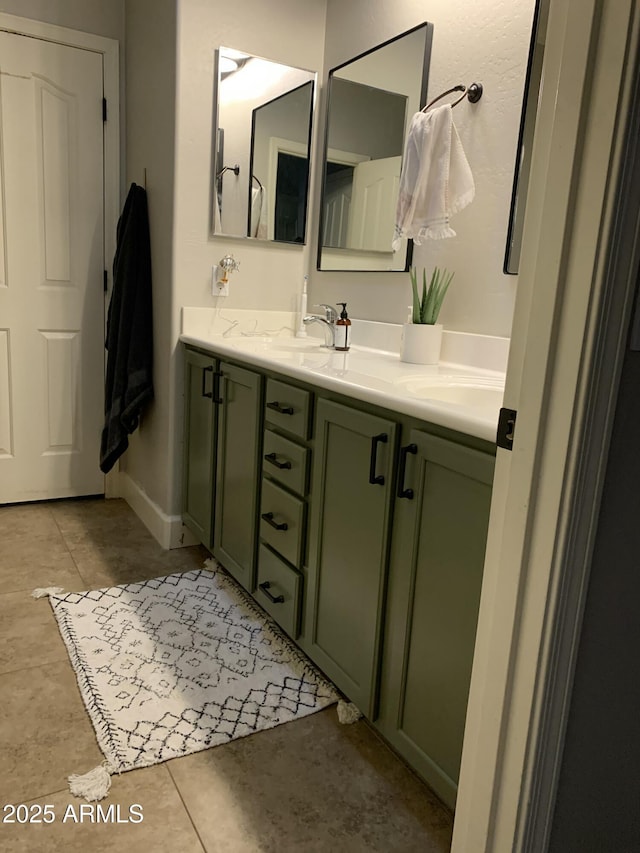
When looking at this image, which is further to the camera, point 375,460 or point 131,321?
point 131,321

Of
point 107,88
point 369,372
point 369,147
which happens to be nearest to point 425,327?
point 369,372

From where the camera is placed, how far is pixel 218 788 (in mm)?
1395

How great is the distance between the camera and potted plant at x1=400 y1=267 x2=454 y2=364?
6.40 feet

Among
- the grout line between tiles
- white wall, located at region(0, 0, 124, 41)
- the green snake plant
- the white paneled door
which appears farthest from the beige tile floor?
white wall, located at region(0, 0, 124, 41)

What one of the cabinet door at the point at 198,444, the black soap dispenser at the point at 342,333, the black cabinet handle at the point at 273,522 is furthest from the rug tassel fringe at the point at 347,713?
the black soap dispenser at the point at 342,333

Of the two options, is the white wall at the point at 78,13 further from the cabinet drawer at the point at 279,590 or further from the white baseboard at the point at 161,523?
the cabinet drawer at the point at 279,590

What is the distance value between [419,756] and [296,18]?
258cm

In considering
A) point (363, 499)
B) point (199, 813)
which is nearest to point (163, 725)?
point (199, 813)

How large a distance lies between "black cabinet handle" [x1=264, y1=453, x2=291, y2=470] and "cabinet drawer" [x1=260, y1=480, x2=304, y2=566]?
69mm

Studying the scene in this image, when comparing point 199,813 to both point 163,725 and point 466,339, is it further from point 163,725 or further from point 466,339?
point 466,339

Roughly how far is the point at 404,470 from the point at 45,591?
1513 mm

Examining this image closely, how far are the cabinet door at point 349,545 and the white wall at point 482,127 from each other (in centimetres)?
64

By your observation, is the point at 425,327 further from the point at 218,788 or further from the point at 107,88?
the point at 107,88

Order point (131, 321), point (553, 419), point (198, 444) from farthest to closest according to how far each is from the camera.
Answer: point (131, 321) < point (198, 444) < point (553, 419)
